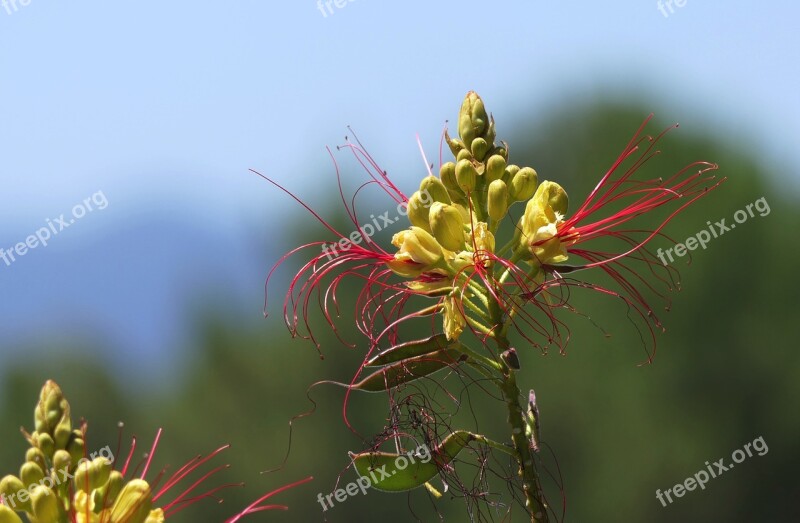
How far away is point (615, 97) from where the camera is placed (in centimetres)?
4006

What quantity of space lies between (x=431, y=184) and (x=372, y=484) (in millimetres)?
1015

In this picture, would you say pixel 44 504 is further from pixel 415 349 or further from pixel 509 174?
pixel 509 174

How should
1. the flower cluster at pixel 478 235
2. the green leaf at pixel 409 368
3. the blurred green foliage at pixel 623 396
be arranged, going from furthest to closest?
the blurred green foliage at pixel 623 396 → the flower cluster at pixel 478 235 → the green leaf at pixel 409 368

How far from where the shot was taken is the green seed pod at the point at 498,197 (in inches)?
145

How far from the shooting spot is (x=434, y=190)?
12.4 ft

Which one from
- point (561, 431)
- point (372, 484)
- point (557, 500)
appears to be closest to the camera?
point (372, 484)

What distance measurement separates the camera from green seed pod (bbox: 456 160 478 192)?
12.3 ft

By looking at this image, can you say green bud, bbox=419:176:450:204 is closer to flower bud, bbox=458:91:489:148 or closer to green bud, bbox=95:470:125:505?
flower bud, bbox=458:91:489:148

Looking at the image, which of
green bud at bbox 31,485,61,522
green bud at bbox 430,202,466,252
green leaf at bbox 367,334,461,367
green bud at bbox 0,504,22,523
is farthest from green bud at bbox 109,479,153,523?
green bud at bbox 430,202,466,252

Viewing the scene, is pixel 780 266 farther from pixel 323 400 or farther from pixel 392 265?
pixel 392 265

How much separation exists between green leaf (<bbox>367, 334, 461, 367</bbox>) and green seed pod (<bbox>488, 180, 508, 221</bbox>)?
0.52 metres

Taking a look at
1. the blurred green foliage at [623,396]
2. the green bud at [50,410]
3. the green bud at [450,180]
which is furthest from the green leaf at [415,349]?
the blurred green foliage at [623,396]

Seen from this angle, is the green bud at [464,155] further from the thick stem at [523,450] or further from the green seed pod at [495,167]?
the thick stem at [523,450]

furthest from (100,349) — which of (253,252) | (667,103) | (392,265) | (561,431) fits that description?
(392,265)
